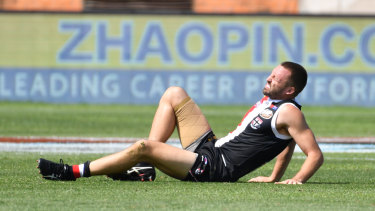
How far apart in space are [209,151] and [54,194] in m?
1.64

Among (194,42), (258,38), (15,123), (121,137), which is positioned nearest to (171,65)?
(194,42)

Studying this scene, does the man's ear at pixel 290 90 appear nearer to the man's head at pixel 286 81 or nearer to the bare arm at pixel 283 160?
the man's head at pixel 286 81

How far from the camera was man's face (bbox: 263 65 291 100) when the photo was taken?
7.69 metres

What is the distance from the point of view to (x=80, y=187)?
745 centimetres

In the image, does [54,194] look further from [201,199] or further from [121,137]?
[121,137]

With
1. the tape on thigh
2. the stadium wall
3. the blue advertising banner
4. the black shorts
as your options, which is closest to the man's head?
the black shorts

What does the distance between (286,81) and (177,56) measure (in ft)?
51.8

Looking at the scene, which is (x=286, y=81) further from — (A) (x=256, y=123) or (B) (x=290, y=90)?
(A) (x=256, y=123)

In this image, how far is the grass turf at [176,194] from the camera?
21.2 feet

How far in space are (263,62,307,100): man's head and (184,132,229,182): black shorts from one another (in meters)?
0.76

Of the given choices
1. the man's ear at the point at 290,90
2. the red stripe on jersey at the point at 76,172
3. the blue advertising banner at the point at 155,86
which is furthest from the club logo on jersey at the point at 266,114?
the blue advertising banner at the point at 155,86

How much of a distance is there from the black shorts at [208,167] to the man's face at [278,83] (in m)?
0.75

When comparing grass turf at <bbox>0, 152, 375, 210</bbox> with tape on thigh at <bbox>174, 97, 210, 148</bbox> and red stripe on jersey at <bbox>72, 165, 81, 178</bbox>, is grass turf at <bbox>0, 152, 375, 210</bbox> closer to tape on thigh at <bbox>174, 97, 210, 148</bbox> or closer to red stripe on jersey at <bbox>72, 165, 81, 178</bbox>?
red stripe on jersey at <bbox>72, 165, 81, 178</bbox>

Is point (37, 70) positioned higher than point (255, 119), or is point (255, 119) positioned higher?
point (255, 119)
